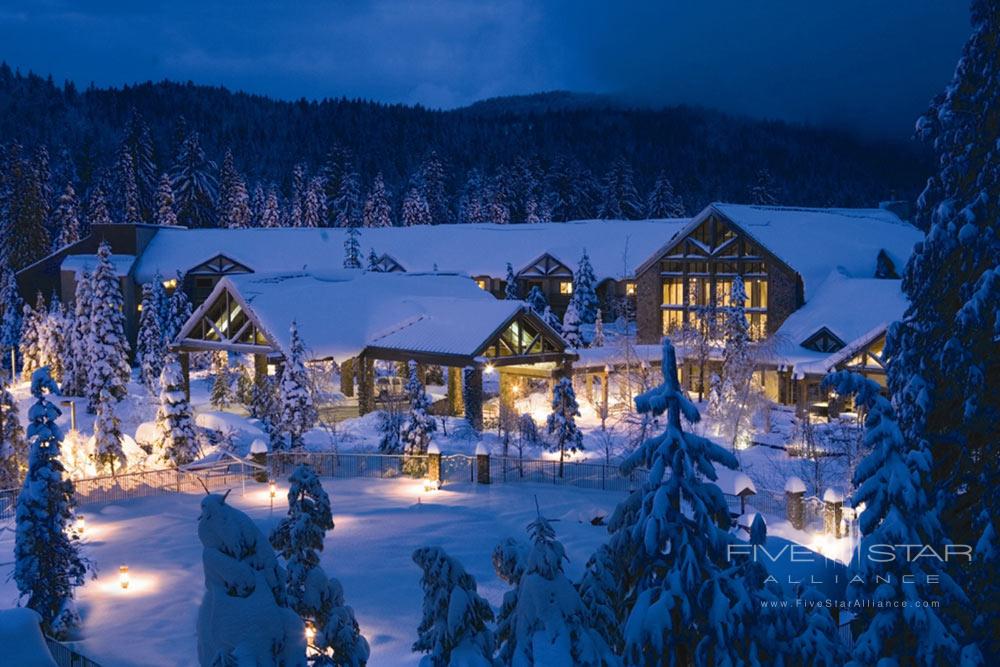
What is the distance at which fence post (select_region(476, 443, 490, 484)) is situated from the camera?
2683 cm

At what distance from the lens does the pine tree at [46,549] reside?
16062mm

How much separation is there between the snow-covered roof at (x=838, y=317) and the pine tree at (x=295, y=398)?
2023 cm

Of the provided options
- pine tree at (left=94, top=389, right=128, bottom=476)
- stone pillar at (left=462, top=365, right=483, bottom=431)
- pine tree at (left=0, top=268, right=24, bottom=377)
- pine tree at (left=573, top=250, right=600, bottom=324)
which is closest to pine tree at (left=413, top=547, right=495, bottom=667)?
pine tree at (left=94, top=389, right=128, bottom=476)

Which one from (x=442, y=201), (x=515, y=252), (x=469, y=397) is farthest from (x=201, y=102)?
(x=469, y=397)

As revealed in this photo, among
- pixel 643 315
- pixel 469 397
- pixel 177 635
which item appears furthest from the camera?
pixel 643 315

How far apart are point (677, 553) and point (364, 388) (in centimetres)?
3106

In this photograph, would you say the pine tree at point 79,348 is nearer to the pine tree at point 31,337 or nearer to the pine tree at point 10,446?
the pine tree at point 31,337

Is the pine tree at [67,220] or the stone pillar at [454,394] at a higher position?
the pine tree at [67,220]

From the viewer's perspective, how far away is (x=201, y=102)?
161750mm

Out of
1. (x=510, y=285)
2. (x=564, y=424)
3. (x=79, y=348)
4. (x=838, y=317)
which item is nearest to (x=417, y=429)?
(x=564, y=424)

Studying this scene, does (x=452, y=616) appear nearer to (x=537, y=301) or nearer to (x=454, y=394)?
(x=454, y=394)

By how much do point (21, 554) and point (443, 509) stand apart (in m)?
10.4

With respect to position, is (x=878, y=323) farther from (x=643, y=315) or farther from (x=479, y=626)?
(x=479, y=626)

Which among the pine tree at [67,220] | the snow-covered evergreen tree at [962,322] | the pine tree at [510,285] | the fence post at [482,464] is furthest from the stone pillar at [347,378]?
the pine tree at [67,220]
